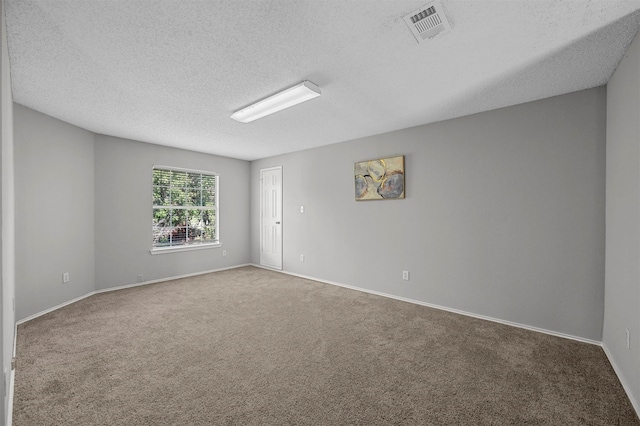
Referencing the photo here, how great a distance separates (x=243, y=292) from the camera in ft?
14.1

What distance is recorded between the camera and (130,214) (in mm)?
4543

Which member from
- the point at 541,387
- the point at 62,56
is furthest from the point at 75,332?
the point at 541,387

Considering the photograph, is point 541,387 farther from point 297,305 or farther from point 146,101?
point 146,101

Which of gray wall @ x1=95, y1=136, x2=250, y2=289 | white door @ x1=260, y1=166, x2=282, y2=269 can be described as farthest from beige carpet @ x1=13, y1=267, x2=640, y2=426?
white door @ x1=260, y1=166, x2=282, y2=269

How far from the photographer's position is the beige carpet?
1.76 m

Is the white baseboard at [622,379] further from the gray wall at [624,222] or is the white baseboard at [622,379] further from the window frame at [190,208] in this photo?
the window frame at [190,208]

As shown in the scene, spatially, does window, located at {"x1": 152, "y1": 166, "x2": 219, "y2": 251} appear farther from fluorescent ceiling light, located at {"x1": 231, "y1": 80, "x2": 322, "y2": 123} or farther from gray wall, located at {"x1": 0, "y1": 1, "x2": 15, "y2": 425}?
gray wall, located at {"x1": 0, "y1": 1, "x2": 15, "y2": 425}

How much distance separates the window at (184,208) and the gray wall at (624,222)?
18.8ft

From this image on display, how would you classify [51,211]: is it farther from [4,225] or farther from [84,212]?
[4,225]

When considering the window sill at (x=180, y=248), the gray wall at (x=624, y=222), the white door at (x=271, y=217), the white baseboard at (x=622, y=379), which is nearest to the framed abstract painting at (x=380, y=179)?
the white door at (x=271, y=217)

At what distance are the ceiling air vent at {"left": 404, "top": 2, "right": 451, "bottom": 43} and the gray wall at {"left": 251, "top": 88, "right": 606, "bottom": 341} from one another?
6.20ft

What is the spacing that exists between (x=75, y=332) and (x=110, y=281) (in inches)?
64.7

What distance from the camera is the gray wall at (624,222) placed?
74.0 inches

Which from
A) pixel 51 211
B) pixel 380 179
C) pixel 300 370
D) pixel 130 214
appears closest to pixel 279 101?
pixel 380 179
